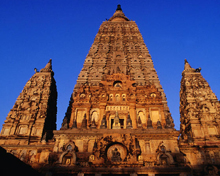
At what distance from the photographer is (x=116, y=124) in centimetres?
1973

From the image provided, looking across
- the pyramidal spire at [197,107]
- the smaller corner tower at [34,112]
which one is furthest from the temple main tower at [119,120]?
the pyramidal spire at [197,107]

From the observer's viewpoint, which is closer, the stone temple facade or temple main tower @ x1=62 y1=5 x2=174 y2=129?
the stone temple facade

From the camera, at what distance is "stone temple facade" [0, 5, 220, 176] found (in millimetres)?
17156

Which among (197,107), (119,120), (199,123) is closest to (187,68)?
(197,107)

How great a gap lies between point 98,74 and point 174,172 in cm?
1575

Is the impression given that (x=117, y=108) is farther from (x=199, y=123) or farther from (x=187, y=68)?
(x=187, y=68)

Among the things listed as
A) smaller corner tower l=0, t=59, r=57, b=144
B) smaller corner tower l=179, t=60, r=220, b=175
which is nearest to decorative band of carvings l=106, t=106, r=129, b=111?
smaller corner tower l=179, t=60, r=220, b=175

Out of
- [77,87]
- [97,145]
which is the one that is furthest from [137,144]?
[77,87]

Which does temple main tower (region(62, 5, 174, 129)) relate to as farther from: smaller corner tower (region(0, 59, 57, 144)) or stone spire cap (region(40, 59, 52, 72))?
stone spire cap (region(40, 59, 52, 72))

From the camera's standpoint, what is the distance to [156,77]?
2744 cm

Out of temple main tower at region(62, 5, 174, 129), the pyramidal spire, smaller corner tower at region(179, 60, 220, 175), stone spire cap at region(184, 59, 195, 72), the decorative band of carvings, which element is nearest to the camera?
smaller corner tower at region(179, 60, 220, 175)

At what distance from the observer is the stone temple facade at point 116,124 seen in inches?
675

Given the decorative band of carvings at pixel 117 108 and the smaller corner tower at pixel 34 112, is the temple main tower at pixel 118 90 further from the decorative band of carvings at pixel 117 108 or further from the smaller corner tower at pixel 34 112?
the smaller corner tower at pixel 34 112

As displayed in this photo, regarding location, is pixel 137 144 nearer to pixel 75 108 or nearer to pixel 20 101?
pixel 75 108
